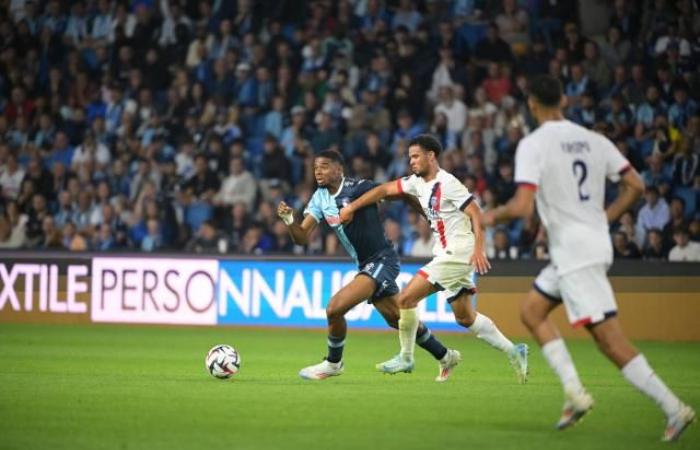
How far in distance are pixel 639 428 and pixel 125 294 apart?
40.9 ft

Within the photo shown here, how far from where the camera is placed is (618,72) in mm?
20859

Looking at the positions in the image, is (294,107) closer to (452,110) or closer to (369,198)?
(452,110)

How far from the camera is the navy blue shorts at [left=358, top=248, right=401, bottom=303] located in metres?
12.6

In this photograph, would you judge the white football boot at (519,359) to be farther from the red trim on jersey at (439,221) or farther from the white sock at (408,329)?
the red trim on jersey at (439,221)

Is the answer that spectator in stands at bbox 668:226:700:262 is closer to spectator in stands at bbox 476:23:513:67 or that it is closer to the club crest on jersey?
Result: spectator in stands at bbox 476:23:513:67

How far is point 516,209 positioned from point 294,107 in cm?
1536

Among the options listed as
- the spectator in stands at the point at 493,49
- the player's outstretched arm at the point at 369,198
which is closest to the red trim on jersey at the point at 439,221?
the player's outstretched arm at the point at 369,198

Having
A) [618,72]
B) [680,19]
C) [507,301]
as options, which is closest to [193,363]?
[507,301]

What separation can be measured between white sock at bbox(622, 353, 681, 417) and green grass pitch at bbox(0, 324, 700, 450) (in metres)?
0.25

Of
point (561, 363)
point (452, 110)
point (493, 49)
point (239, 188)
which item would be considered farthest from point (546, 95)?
point (493, 49)

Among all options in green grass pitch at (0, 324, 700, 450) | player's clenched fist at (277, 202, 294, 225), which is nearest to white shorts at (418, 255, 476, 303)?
green grass pitch at (0, 324, 700, 450)

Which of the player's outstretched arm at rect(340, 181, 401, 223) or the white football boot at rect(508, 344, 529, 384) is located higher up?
the player's outstretched arm at rect(340, 181, 401, 223)

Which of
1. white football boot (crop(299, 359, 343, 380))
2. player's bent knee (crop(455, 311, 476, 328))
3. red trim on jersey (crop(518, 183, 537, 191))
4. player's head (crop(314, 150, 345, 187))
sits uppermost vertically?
player's head (crop(314, 150, 345, 187))

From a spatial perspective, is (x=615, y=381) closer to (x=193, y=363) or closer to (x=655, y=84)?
(x=193, y=363)
